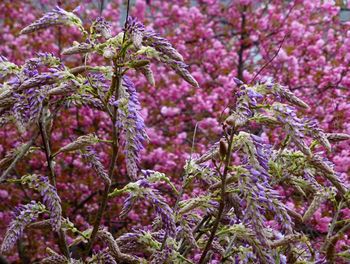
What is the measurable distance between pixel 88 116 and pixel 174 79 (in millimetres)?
1550

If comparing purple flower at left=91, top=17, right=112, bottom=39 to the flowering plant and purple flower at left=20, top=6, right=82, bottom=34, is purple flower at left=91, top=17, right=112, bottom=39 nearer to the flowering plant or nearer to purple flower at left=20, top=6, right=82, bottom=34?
the flowering plant

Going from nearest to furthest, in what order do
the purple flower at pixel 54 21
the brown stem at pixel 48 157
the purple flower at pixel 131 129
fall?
the purple flower at pixel 131 129 → the purple flower at pixel 54 21 → the brown stem at pixel 48 157

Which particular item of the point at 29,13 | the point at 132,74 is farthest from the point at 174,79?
the point at 29,13

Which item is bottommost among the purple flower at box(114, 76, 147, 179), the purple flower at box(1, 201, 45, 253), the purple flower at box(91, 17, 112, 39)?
the purple flower at box(1, 201, 45, 253)

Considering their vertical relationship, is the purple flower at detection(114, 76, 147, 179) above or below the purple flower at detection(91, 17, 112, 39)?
below

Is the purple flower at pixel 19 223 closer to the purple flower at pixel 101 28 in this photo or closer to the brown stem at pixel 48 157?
the brown stem at pixel 48 157

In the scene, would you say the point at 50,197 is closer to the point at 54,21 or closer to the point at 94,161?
the point at 94,161

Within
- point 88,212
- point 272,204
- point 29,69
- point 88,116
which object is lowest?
point 88,212

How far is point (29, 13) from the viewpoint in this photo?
9.20 meters

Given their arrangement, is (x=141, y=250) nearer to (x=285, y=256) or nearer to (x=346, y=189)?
(x=285, y=256)

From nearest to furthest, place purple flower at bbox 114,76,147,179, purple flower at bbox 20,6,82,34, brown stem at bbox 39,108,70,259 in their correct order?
purple flower at bbox 114,76,147,179, purple flower at bbox 20,6,82,34, brown stem at bbox 39,108,70,259

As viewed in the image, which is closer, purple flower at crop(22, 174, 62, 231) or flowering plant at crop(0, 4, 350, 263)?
flowering plant at crop(0, 4, 350, 263)

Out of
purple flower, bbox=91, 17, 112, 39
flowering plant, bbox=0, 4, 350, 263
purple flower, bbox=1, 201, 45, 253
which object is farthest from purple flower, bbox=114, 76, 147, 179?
purple flower, bbox=1, 201, 45, 253

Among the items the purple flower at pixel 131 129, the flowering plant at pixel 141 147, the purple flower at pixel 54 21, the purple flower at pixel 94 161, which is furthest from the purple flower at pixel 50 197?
the purple flower at pixel 54 21
